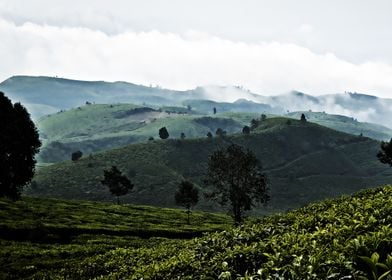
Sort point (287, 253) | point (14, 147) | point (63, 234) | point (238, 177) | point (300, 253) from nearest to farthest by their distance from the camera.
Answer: point (300, 253) < point (287, 253) < point (63, 234) < point (14, 147) < point (238, 177)

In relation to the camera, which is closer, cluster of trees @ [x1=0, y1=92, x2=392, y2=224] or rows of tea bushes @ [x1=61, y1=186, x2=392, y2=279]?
rows of tea bushes @ [x1=61, y1=186, x2=392, y2=279]

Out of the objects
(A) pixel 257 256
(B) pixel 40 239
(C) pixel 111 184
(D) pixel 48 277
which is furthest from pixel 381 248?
(C) pixel 111 184

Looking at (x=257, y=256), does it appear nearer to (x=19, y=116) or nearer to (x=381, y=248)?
(x=381, y=248)

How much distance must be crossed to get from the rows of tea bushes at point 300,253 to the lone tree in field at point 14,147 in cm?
6078

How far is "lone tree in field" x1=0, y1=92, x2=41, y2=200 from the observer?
81812 millimetres

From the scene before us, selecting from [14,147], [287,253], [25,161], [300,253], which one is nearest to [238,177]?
[25,161]

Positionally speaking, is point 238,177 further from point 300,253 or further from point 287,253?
point 300,253

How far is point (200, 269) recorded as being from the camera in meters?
17.9

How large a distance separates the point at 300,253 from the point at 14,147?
7782 centimetres

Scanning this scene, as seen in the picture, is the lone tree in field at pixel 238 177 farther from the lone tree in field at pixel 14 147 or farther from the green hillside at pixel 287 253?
the green hillside at pixel 287 253

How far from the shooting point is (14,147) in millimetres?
83000

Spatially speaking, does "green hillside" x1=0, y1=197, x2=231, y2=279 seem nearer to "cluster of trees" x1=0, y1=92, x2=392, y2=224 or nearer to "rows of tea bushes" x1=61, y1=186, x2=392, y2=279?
"cluster of trees" x1=0, y1=92, x2=392, y2=224

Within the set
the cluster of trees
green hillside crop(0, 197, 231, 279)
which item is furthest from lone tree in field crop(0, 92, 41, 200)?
green hillside crop(0, 197, 231, 279)

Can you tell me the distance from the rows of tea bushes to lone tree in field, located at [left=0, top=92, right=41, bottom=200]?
60.8m
